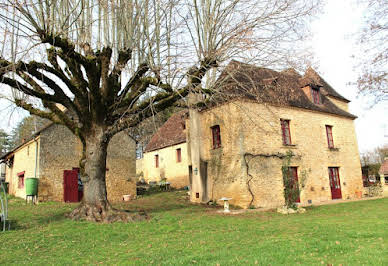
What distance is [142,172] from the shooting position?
27.9 m

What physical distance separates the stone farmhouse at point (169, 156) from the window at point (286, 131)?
24.2ft

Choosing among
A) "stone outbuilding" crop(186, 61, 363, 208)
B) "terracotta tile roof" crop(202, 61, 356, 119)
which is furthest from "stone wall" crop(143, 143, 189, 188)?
"terracotta tile roof" crop(202, 61, 356, 119)

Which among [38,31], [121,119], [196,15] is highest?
[196,15]

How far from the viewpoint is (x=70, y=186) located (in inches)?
600

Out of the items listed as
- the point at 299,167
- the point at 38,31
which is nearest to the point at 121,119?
the point at 38,31

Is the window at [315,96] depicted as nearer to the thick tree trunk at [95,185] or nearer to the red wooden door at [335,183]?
the red wooden door at [335,183]

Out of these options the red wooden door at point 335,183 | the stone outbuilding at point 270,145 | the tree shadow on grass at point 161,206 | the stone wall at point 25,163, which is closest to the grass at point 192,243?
the tree shadow on grass at point 161,206

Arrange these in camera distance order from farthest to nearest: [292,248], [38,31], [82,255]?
[38,31] < [82,255] < [292,248]

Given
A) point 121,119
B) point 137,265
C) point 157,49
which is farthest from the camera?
point 121,119

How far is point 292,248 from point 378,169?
80.9ft

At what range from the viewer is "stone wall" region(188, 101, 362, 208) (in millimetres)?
13977

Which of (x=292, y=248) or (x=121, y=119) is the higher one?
(x=121, y=119)

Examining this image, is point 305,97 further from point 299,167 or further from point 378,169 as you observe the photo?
point 378,169

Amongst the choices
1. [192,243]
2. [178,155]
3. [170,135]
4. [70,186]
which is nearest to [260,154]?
[192,243]
